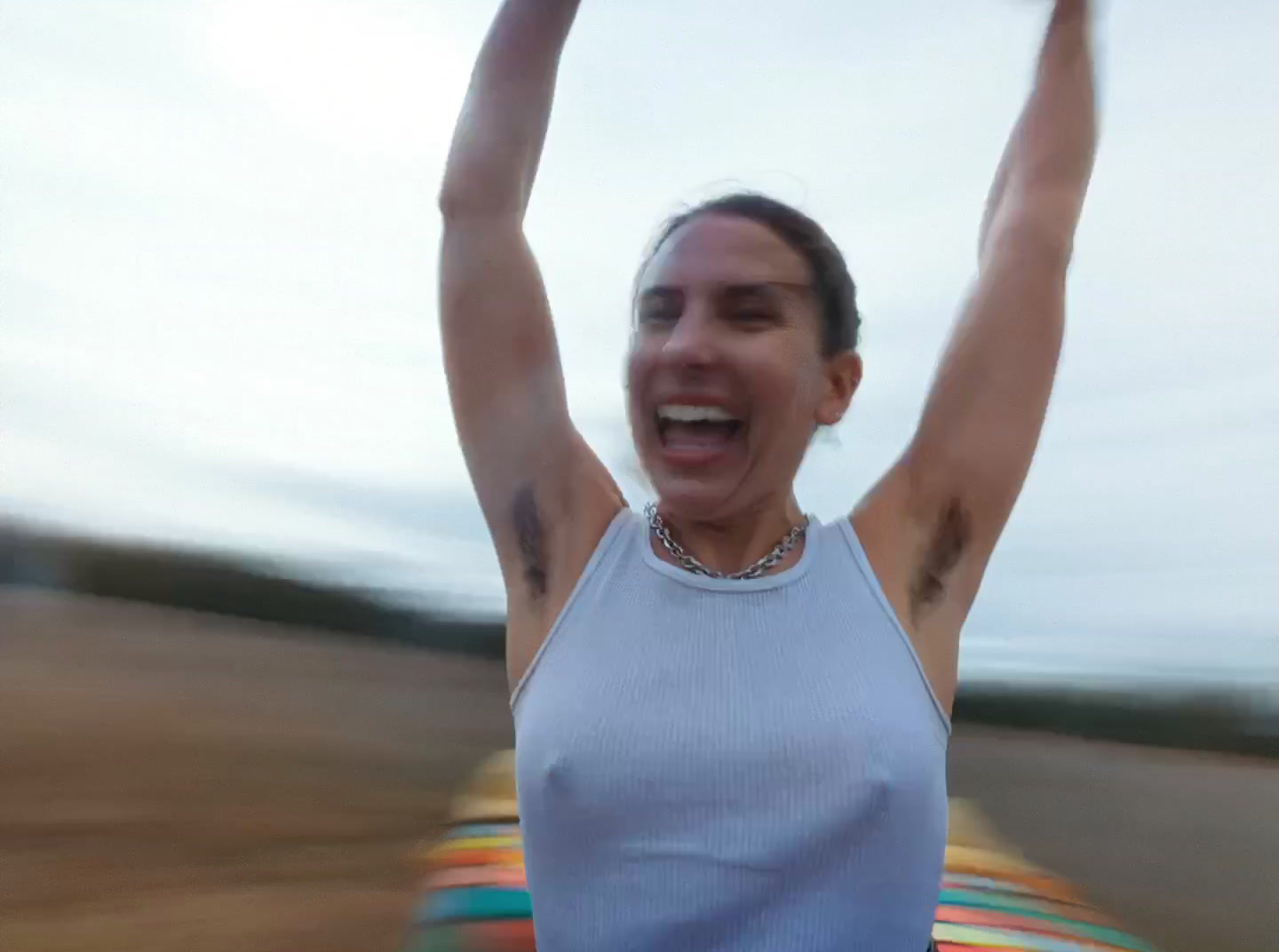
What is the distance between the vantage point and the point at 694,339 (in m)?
1.23

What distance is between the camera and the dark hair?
1322mm

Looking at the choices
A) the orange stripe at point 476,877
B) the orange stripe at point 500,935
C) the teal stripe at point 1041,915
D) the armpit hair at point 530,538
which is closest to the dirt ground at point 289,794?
the orange stripe at point 476,877

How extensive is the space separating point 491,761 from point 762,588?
3.06 meters

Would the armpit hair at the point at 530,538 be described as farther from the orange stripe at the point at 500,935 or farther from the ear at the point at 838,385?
the orange stripe at the point at 500,935

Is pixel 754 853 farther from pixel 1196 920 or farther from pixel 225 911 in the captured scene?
pixel 1196 920

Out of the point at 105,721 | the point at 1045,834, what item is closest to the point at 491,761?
the point at 105,721

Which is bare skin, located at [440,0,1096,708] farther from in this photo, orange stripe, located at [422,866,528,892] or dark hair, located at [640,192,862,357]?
orange stripe, located at [422,866,528,892]

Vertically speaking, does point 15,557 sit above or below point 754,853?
below

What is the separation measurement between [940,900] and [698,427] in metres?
1.72

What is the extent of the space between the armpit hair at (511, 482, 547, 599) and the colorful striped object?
890mm

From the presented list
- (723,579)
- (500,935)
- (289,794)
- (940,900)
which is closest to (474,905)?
(500,935)

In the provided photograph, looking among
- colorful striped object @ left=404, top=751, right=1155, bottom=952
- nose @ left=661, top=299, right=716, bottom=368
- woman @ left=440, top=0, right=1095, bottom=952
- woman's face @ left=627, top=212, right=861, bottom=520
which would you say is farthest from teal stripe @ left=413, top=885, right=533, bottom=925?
nose @ left=661, top=299, right=716, bottom=368

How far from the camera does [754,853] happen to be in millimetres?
1023

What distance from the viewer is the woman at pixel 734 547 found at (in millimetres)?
1035
